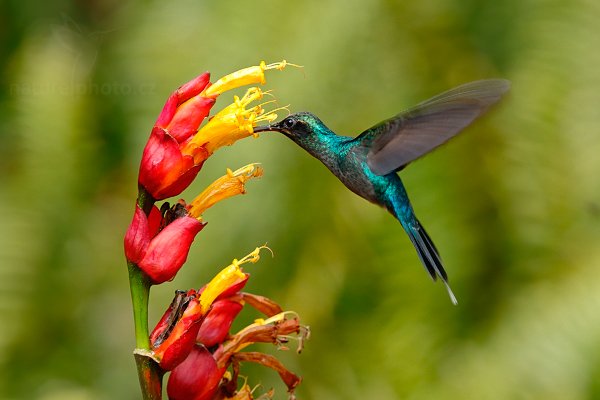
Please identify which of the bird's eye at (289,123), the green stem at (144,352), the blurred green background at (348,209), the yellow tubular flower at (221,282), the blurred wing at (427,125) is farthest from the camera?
the blurred green background at (348,209)

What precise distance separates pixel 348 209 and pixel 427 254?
191 centimetres

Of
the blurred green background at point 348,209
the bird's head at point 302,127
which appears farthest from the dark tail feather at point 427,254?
the blurred green background at point 348,209

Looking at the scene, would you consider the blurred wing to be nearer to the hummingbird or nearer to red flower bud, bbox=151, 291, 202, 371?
the hummingbird

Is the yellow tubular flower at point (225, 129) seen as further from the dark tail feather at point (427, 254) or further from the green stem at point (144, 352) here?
the dark tail feather at point (427, 254)

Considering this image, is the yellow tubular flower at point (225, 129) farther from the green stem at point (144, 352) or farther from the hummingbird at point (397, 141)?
the green stem at point (144, 352)

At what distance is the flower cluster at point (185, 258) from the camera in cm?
137

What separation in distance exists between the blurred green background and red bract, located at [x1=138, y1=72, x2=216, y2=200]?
188cm

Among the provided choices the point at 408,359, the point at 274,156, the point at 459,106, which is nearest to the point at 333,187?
the point at 274,156

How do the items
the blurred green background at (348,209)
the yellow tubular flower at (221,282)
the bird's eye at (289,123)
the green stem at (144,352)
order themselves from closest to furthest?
the green stem at (144,352)
the yellow tubular flower at (221,282)
the bird's eye at (289,123)
the blurred green background at (348,209)

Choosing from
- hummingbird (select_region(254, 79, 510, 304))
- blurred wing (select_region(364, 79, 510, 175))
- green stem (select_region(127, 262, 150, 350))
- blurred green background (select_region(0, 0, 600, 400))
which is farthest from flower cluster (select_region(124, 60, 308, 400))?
blurred green background (select_region(0, 0, 600, 400))

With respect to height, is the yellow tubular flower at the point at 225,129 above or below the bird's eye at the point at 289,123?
above

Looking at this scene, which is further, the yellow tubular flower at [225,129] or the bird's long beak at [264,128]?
the bird's long beak at [264,128]

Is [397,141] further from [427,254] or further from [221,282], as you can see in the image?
[221,282]

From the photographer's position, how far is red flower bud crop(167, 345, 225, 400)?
56.1 inches
